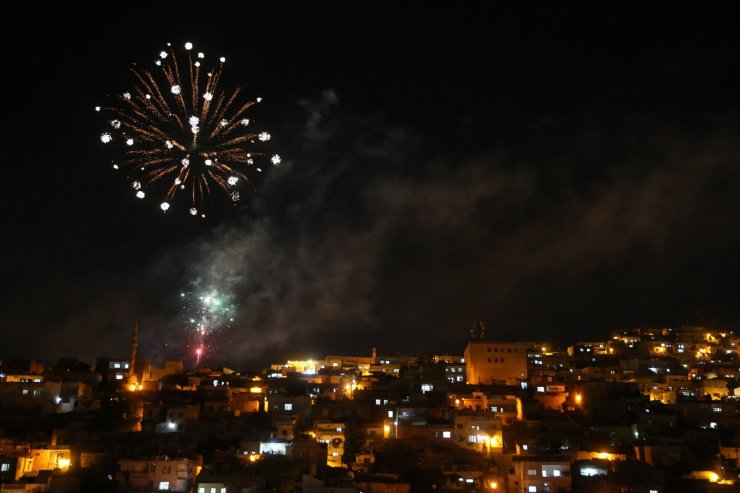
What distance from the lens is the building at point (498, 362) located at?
185 ft

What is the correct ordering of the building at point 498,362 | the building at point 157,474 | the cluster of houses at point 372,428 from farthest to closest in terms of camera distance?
the building at point 498,362
the cluster of houses at point 372,428
the building at point 157,474

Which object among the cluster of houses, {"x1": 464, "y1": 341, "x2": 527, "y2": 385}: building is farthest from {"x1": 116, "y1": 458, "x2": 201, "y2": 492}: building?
{"x1": 464, "y1": 341, "x2": 527, "y2": 385}: building

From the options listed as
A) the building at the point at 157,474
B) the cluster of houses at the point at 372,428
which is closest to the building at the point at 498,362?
the cluster of houses at the point at 372,428

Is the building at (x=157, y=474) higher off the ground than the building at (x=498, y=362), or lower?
lower

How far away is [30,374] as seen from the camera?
48062 millimetres

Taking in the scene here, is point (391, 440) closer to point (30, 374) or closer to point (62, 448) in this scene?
point (62, 448)

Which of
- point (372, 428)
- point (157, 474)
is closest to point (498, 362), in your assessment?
point (372, 428)

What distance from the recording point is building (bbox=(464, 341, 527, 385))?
5644 centimetres

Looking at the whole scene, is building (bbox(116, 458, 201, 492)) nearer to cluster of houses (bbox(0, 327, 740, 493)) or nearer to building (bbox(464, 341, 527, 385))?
cluster of houses (bbox(0, 327, 740, 493))

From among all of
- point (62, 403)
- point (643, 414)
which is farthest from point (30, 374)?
point (643, 414)

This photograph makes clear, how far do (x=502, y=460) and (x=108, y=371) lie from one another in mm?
28674

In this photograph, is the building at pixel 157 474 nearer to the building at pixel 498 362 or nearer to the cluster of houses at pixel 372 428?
the cluster of houses at pixel 372 428

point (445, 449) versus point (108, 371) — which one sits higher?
point (108, 371)

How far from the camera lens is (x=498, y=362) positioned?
5669 centimetres
